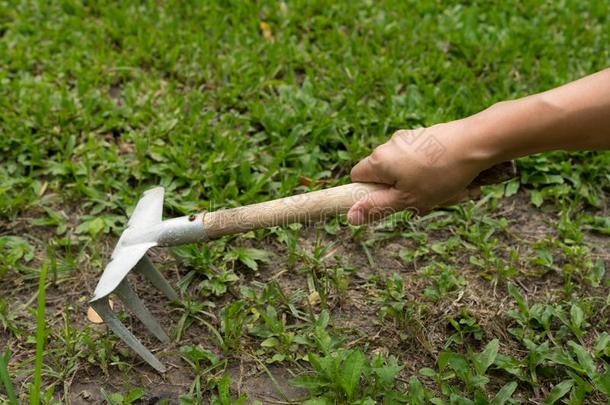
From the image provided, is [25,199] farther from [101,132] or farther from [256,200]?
[256,200]

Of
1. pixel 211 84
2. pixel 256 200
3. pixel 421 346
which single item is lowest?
pixel 421 346

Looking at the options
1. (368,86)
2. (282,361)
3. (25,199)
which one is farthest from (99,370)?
(368,86)

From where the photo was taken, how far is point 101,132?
10.4 ft

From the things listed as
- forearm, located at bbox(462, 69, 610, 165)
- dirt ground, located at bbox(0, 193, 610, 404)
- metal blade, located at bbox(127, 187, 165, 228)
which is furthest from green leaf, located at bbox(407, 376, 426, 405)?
metal blade, located at bbox(127, 187, 165, 228)

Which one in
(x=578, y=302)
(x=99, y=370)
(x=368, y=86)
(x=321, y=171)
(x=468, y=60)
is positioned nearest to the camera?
(x=99, y=370)

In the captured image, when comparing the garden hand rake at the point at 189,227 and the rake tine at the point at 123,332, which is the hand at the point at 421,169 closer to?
the garden hand rake at the point at 189,227

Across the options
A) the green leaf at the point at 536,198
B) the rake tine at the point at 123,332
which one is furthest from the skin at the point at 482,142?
the green leaf at the point at 536,198

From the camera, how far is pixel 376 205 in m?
2.06

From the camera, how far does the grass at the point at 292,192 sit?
7.32ft

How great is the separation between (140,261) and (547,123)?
1.31 metres

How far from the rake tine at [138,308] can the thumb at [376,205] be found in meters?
0.71

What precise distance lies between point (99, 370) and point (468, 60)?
2432 mm

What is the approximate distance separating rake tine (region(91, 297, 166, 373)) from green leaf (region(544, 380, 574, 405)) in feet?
3.90

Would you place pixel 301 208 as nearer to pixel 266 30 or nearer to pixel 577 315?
pixel 577 315
